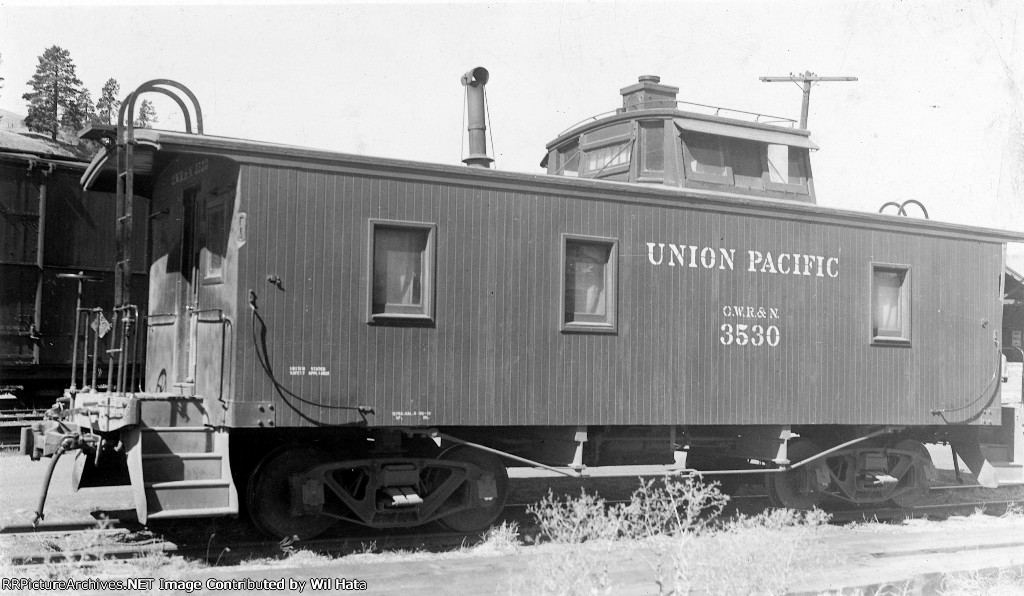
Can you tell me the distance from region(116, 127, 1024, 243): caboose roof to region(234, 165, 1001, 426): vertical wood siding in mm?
94

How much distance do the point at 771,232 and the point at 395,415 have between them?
4.85 meters

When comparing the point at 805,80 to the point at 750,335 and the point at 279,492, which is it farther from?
the point at 279,492

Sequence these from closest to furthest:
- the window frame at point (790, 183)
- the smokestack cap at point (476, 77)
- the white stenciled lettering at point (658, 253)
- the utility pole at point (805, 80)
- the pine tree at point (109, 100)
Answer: the white stenciled lettering at point (658, 253), the smokestack cap at point (476, 77), the window frame at point (790, 183), the utility pole at point (805, 80), the pine tree at point (109, 100)

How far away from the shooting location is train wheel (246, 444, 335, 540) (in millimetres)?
8430

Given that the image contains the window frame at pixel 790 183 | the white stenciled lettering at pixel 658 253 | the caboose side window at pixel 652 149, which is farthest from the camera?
the window frame at pixel 790 183

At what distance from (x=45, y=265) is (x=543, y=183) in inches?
340

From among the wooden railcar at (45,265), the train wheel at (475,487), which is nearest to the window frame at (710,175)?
the train wheel at (475,487)

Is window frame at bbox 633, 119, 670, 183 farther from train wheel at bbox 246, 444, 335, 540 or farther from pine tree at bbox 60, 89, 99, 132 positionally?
pine tree at bbox 60, 89, 99, 132

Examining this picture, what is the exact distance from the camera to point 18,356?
44.0 feet

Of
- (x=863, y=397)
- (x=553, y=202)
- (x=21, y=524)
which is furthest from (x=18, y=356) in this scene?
(x=863, y=397)

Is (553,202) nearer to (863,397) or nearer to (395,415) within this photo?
(395,415)

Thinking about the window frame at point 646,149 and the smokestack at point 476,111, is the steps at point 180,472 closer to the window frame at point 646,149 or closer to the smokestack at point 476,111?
the smokestack at point 476,111

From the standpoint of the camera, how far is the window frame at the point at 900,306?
11.0 m

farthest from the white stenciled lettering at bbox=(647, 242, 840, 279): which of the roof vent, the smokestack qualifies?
the roof vent
